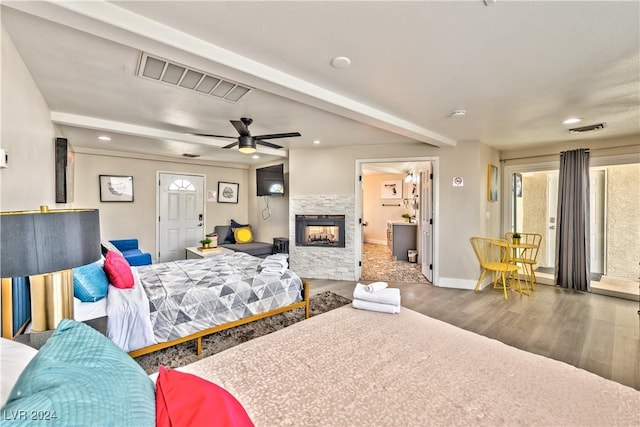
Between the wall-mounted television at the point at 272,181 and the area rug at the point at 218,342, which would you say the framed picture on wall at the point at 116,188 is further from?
the area rug at the point at 218,342

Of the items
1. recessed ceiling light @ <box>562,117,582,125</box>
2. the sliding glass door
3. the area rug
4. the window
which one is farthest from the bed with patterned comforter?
the sliding glass door

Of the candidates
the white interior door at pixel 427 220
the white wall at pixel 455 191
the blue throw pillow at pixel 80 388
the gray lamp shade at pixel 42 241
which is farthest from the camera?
the white interior door at pixel 427 220

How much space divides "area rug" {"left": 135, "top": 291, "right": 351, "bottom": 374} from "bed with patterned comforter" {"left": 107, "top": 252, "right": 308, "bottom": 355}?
0.16 meters

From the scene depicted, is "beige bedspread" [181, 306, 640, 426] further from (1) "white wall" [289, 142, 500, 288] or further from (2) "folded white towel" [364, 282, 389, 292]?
(1) "white wall" [289, 142, 500, 288]

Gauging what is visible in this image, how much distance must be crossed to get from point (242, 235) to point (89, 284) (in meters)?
4.20

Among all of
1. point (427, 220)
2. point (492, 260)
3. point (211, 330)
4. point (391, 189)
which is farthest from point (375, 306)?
point (391, 189)

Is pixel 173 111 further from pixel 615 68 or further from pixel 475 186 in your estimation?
pixel 475 186

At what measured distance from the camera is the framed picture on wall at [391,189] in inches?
329

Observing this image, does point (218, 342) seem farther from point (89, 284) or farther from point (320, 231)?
point (320, 231)

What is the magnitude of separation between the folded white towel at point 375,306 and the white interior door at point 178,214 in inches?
214

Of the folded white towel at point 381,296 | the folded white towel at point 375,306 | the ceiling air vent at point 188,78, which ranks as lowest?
the folded white towel at point 375,306

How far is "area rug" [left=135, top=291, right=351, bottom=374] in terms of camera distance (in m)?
2.26

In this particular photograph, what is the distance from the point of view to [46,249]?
1.02m

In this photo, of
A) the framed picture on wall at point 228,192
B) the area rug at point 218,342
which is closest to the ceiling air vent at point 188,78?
the area rug at point 218,342
